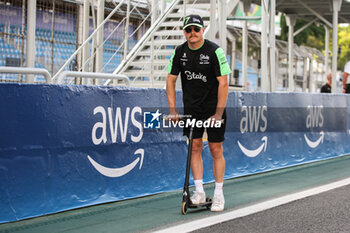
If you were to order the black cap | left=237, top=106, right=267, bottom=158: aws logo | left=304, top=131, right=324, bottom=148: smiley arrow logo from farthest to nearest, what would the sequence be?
left=304, top=131, right=324, bottom=148: smiley arrow logo < left=237, top=106, right=267, bottom=158: aws logo < the black cap

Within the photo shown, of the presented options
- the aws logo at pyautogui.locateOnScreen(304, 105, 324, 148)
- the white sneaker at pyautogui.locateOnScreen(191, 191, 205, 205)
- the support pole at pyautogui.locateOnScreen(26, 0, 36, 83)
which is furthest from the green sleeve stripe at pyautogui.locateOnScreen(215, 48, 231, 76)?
the aws logo at pyautogui.locateOnScreen(304, 105, 324, 148)

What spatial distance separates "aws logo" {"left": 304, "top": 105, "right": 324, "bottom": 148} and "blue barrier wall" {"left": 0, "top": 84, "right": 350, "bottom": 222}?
195 centimetres

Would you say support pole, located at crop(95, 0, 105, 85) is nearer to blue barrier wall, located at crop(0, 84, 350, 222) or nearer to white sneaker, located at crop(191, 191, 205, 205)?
blue barrier wall, located at crop(0, 84, 350, 222)

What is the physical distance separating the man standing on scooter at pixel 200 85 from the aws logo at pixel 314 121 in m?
5.38

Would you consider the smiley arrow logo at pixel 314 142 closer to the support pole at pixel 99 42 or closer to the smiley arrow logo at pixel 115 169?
the support pole at pixel 99 42

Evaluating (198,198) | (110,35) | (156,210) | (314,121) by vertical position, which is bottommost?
(156,210)

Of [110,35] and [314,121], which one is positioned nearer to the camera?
[314,121]

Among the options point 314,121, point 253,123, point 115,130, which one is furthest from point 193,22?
point 314,121

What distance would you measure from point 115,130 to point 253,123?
3.49 metres

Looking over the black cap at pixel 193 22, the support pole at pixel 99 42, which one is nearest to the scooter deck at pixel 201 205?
the black cap at pixel 193 22

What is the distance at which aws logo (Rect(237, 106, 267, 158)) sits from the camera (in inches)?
368

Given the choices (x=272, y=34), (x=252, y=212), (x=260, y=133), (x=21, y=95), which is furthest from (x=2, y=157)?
(x=272, y=34)

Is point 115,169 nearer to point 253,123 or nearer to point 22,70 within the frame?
point 22,70

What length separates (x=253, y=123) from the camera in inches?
380
